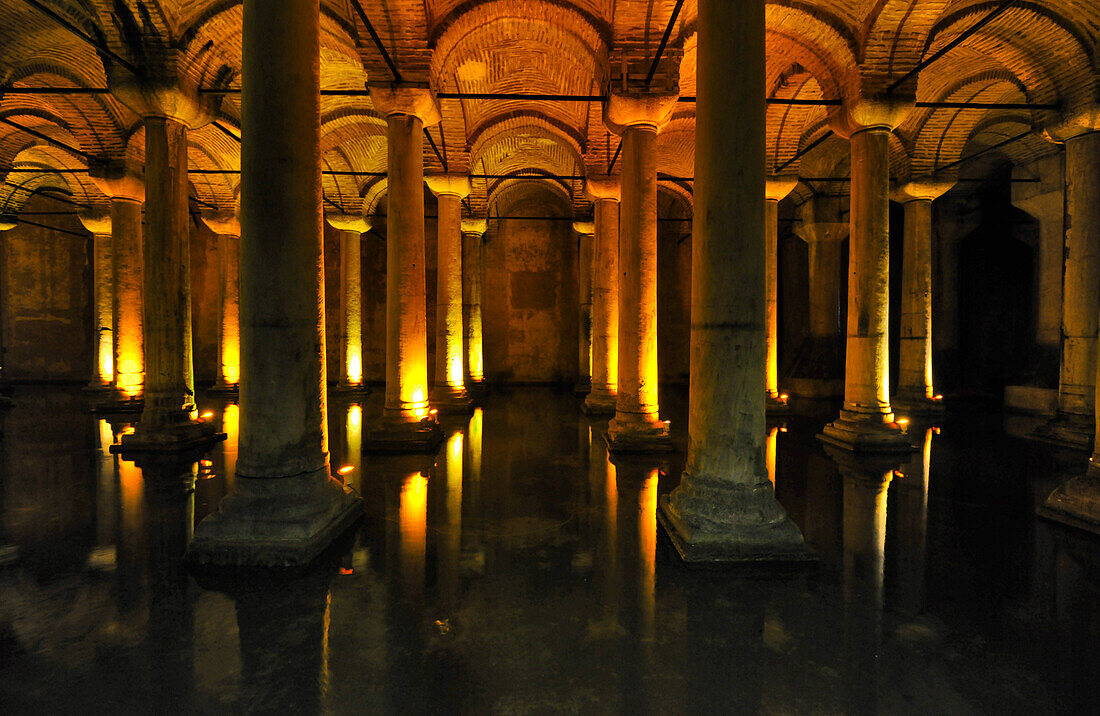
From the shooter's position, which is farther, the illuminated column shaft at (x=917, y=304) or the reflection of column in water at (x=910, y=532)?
the illuminated column shaft at (x=917, y=304)

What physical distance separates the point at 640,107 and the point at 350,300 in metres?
11.5

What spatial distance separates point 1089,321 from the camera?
9.28m

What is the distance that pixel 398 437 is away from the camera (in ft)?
27.9

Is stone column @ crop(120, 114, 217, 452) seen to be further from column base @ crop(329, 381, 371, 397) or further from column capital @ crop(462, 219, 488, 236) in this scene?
column capital @ crop(462, 219, 488, 236)

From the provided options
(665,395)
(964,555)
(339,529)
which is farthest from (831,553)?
(665,395)

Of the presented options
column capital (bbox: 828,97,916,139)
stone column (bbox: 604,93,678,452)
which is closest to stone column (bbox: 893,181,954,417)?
column capital (bbox: 828,97,916,139)

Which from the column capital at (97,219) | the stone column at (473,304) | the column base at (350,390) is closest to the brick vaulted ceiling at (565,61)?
the column capital at (97,219)

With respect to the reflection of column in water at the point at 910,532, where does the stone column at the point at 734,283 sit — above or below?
above

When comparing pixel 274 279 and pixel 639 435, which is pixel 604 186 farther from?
pixel 274 279

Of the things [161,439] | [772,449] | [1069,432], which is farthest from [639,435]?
[1069,432]

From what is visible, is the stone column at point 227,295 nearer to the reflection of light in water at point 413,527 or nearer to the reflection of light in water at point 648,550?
the reflection of light in water at point 413,527

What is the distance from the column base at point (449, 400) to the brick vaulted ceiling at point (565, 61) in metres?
5.18

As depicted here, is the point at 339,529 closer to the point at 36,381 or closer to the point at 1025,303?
the point at 1025,303

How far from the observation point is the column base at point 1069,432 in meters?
9.06
